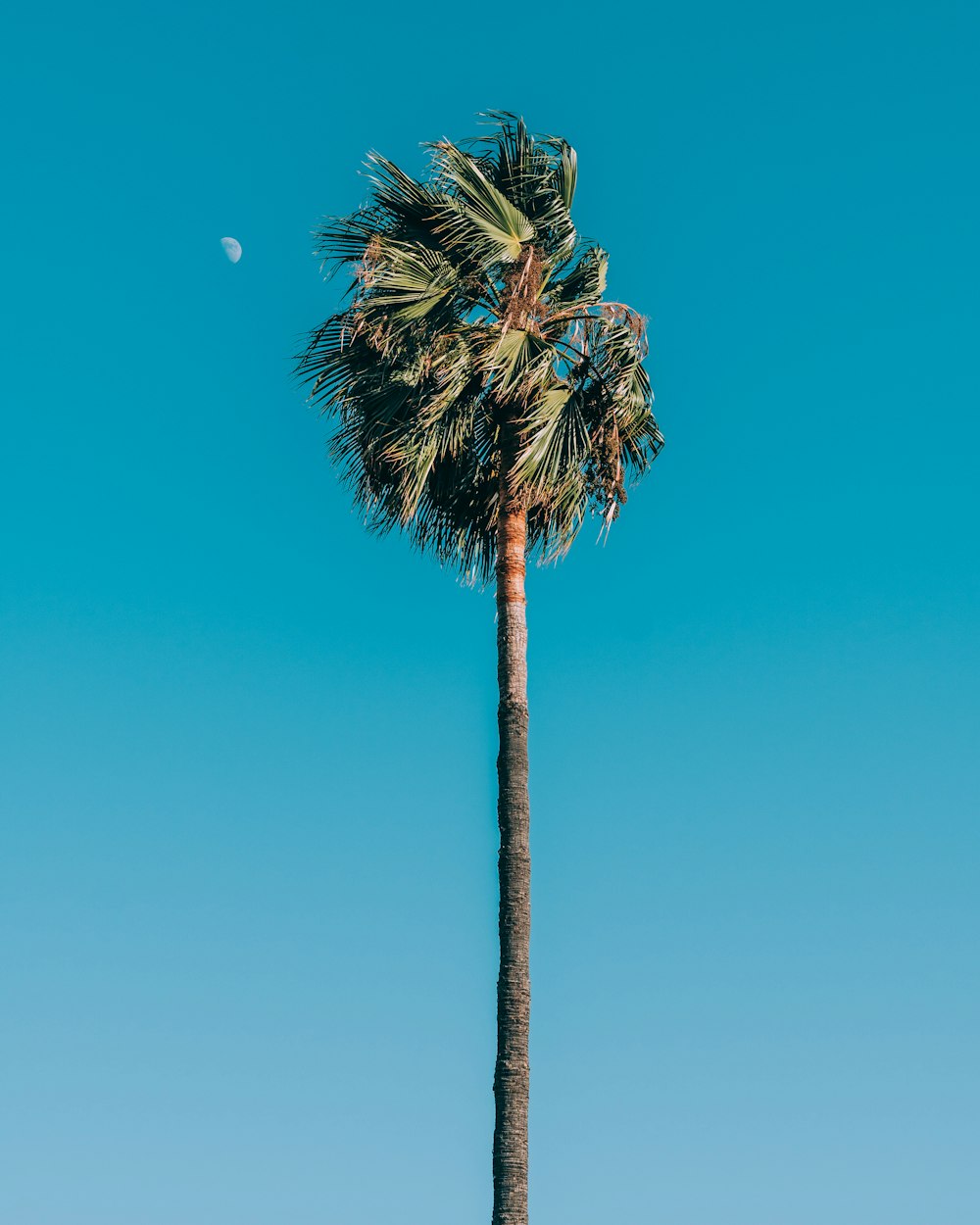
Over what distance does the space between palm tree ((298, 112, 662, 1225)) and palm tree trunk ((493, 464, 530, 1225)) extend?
0.03 metres

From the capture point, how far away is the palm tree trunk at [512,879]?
14.2 metres

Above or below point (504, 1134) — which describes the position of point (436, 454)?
above

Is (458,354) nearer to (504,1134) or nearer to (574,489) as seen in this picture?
(574,489)

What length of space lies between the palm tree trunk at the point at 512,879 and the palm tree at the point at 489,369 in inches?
1.3

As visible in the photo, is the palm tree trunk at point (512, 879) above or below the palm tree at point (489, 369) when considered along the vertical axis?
below

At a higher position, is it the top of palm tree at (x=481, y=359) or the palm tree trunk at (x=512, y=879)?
the top of palm tree at (x=481, y=359)

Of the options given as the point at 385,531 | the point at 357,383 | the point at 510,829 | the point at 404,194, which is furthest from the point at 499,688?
the point at 404,194

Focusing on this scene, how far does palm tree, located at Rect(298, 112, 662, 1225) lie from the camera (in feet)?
55.3

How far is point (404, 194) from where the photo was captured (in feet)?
57.3

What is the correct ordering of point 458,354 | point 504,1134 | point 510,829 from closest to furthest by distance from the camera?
point 504,1134
point 510,829
point 458,354

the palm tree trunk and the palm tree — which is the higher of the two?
the palm tree

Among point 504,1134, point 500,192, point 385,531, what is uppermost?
point 500,192

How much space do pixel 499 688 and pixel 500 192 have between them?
230 inches

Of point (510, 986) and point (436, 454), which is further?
point (436, 454)
